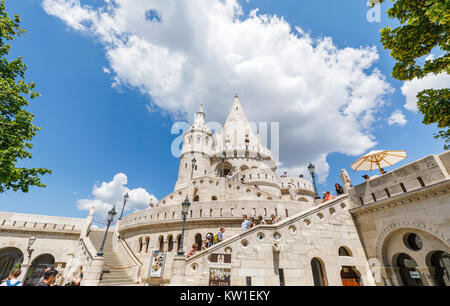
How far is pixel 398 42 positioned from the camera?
6301mm

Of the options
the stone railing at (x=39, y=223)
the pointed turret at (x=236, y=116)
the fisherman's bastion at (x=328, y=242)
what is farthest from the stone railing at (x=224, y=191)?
the pointed turret at (x=236, y=116)

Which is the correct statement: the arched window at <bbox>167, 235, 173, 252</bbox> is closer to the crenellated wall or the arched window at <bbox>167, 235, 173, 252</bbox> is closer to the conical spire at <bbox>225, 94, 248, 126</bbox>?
the crenellated wall

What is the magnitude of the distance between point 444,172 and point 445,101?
8.23 feet

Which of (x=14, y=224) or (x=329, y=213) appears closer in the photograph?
(x=329, y=213)

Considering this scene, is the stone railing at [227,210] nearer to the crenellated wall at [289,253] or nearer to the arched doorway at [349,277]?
the crenellated wall at [289,253]

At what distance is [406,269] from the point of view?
8039 millimetres

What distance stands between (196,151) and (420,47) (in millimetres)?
34379

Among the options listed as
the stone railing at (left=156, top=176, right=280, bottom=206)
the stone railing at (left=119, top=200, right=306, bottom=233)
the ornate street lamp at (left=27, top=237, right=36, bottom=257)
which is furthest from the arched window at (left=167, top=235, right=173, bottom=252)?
the ornate street lamp at (left=27, top=237, right=36, bottom=257)

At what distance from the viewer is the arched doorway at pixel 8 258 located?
20750 mm

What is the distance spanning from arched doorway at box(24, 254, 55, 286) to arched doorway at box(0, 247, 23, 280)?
53.5 inches
